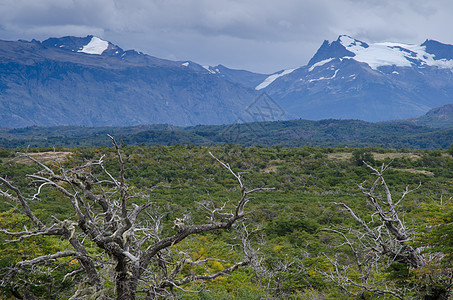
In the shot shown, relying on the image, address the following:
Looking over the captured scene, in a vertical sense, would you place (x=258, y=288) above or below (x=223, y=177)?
above

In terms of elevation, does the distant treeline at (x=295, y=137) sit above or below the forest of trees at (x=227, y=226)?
below

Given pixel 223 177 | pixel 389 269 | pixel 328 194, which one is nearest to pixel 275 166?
pixel 223 177

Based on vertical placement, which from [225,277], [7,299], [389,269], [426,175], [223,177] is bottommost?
[223,177]

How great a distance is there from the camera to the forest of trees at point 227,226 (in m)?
5.74

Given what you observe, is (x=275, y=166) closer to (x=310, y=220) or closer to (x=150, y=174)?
(x=150, y=174)

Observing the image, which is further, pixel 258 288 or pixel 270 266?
pixel 270 266

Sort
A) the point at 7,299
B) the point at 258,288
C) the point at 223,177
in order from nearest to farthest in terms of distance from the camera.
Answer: the point at 7,299, the point at 258,288, the point at 223,177

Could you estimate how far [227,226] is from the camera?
5602mm

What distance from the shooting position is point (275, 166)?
50969mm

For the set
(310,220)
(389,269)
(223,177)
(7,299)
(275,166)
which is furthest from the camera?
(275,166)

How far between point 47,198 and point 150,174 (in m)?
12.9

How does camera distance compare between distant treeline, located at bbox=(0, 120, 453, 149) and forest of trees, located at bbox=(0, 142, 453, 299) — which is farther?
distant treeline, located at bbox=(0, 120, 453, 149)

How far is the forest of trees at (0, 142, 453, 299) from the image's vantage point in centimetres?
574

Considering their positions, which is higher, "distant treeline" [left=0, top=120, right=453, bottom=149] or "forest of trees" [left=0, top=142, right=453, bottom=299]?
"forest of trees" [left=0, top=142, right=453, bottom=299]
